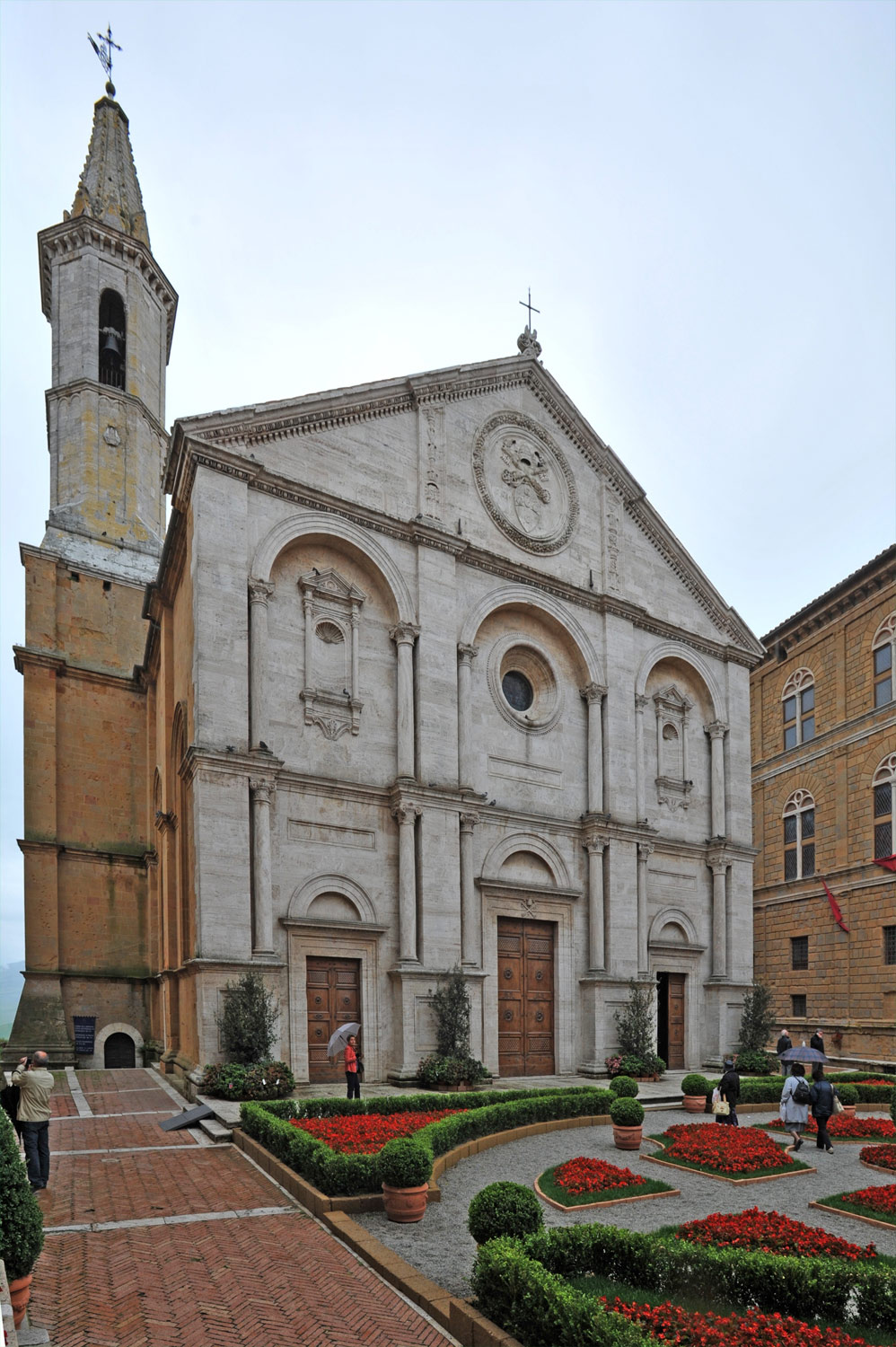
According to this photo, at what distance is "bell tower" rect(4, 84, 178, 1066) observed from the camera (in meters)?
32.0

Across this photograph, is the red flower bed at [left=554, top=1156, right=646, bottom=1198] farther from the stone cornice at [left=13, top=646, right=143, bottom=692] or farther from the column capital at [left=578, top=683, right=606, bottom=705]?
the stone cornice at [left=13, top=646, right=143, bottom=692]

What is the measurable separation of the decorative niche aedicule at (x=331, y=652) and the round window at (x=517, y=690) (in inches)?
226

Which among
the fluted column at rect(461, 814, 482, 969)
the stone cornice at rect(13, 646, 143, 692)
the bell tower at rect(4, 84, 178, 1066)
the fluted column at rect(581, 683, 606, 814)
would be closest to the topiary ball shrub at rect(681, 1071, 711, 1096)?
the fluted column at rect(461, 814, 482, 969)

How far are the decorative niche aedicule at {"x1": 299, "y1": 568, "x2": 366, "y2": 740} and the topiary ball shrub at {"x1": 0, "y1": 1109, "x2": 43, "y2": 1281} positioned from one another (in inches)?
662

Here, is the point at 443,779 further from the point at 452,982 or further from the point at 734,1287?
the point at 734,1287

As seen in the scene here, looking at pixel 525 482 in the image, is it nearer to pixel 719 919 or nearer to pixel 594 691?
pixel 594 691

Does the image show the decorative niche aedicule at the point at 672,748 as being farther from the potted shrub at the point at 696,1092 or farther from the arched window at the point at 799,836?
the potted shrub at the point at 696,1092

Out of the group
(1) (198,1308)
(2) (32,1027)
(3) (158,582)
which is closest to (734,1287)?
(1) (198,1308)

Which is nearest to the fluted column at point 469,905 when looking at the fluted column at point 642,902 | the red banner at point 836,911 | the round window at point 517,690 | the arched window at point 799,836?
the round window at point 517,690

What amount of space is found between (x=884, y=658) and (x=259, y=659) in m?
24.2

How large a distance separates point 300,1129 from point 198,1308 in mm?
5425

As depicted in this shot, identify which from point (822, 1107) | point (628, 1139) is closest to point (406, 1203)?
point (628, 1139)

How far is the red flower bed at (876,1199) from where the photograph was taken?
12.1m

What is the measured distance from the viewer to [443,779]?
83.9 ft
